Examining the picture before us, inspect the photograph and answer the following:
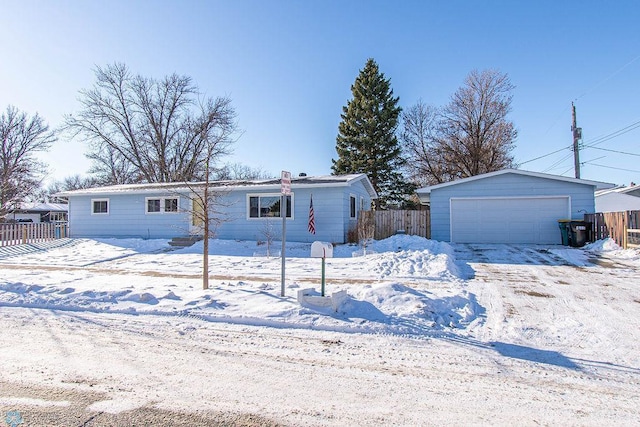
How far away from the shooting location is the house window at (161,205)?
17.6 metres

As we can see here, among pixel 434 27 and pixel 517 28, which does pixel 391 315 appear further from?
pixel 517 28

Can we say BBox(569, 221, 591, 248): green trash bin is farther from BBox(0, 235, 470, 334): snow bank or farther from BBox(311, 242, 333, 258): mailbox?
BBox(311, 242, 333, 258): mailbox

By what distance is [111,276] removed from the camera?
8.73 m

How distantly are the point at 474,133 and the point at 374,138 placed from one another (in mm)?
7811

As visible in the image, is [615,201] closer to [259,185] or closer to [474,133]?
[474,133]

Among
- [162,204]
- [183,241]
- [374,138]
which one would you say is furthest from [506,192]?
[162,204]

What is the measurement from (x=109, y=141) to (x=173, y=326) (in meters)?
32.1

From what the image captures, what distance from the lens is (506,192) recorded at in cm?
1595

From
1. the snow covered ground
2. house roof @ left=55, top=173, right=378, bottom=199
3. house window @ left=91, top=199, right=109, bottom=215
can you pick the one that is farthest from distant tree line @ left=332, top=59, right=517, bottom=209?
the snow covered ground

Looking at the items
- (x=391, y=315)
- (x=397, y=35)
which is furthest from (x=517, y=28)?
(x=391, y=315)

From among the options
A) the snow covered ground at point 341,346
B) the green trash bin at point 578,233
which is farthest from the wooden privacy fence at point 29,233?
the green trash bin at point 578,233

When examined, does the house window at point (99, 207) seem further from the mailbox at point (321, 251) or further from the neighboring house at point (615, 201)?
the neighboring house at point (615, 201)

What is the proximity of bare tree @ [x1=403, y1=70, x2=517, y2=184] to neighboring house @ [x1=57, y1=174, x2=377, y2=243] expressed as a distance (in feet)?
43.4

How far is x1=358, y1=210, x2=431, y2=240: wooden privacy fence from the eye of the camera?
17047 mm
